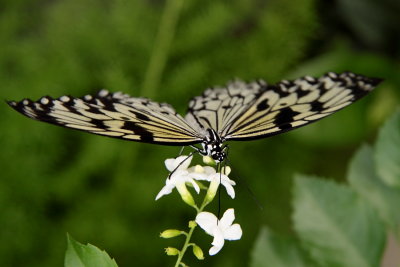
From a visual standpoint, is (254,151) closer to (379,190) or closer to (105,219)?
(105,219)

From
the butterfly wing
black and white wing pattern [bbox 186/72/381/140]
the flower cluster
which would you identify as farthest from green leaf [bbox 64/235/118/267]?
the butterfly wing

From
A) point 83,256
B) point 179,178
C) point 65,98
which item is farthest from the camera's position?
point 65,98

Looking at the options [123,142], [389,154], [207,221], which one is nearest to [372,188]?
[389,154]

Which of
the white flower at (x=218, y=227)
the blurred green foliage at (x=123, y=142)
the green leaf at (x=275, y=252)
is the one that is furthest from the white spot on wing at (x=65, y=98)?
the blurred green foliage at (x=123, y=142)

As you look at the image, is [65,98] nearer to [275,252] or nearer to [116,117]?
[116,117]

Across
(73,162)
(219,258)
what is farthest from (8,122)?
(219,258)

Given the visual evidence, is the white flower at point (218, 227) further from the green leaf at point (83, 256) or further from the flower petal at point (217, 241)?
the green leaf at point (83, 256)

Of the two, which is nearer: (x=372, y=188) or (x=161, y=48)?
(x=372, y=188)

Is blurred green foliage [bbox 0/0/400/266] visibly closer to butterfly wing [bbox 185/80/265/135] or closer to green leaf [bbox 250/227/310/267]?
butterfly wing [bbox 185/80/265/135]
